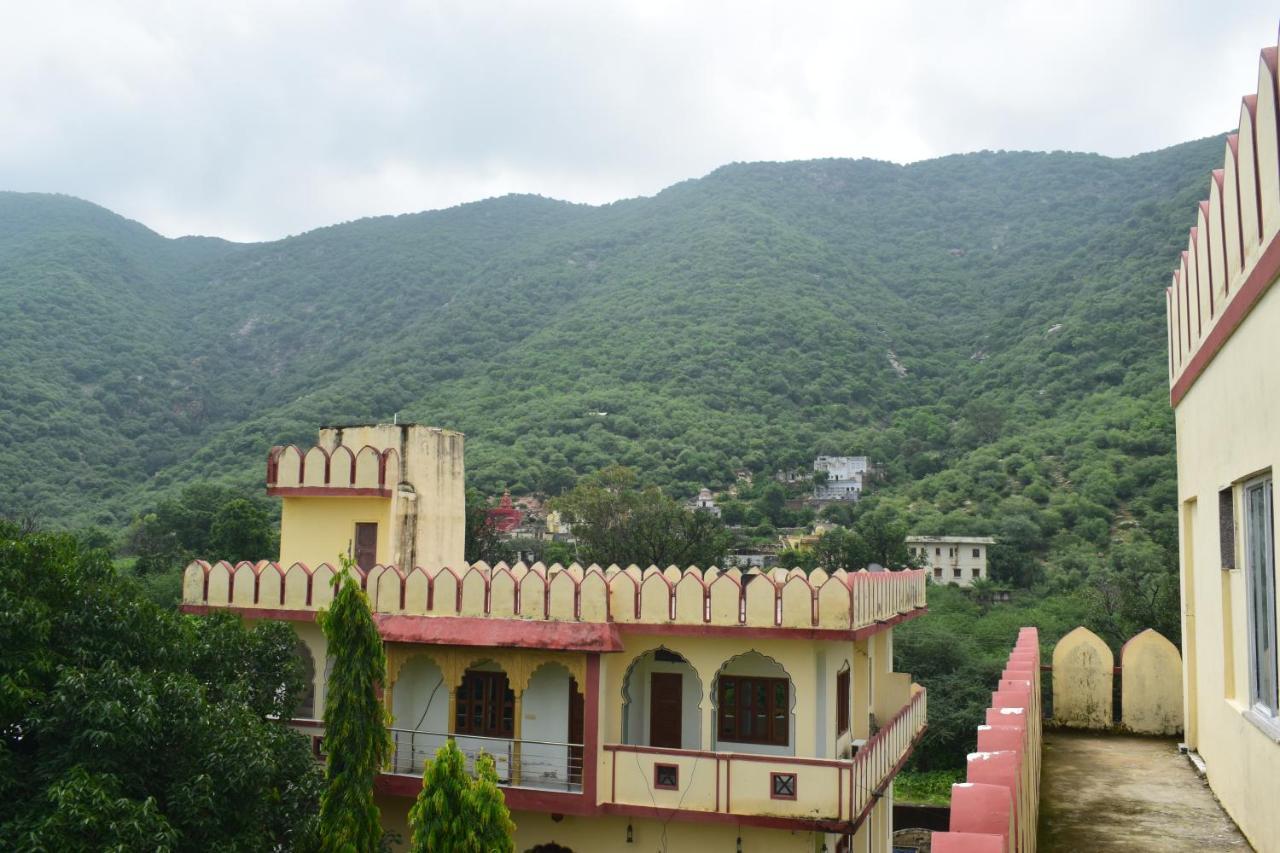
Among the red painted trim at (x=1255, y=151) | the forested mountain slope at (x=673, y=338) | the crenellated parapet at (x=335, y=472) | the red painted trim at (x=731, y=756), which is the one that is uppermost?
→ the forested mountain slope at (x=673, y=338)

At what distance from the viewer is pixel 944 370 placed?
277ft

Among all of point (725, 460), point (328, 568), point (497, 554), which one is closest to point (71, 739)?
point (328, 568)

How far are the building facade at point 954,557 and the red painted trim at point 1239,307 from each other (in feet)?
159

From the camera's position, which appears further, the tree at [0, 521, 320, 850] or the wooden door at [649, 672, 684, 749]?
the wooden door at [649, 672, 684, 749]

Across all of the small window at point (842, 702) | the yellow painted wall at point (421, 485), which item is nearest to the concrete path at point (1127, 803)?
the small window at point (842, 702)

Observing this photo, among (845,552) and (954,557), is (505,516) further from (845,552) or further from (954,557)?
(954,557)

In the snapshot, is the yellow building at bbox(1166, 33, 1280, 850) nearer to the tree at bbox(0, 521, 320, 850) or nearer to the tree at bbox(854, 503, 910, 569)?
the tree at bbox(0, 521, 320, 850)

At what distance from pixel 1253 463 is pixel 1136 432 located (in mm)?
59008

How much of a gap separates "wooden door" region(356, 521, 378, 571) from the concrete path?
1000cm

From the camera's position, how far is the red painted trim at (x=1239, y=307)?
4629mm

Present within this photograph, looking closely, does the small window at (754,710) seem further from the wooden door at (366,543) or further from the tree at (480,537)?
the tree at (480,537)

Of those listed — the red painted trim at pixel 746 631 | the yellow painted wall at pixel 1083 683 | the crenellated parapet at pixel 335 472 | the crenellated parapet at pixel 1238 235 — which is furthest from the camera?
the crenellated parapet at pixel 335 472

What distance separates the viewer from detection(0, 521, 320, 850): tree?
9.37 m

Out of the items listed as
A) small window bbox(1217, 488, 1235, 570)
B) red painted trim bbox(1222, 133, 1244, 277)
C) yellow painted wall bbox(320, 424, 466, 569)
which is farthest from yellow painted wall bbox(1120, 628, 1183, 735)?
yellow painted wall bbox(320, 424, 466, 569)
